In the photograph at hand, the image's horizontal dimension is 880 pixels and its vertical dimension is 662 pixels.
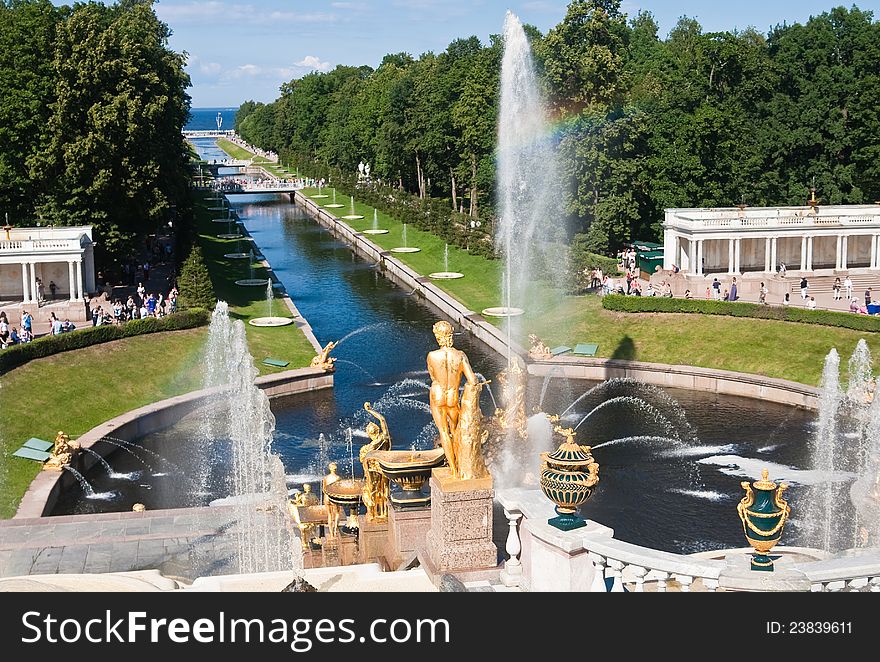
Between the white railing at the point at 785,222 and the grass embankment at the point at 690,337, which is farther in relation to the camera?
the white railing at the point at 785,222

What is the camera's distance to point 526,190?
69.2m

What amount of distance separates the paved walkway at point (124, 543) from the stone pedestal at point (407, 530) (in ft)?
18.3

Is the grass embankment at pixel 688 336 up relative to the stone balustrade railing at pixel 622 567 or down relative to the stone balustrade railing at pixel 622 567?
down

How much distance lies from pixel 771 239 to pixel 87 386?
3805 cm

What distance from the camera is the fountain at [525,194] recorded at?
5828cm

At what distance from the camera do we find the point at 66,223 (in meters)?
57.7

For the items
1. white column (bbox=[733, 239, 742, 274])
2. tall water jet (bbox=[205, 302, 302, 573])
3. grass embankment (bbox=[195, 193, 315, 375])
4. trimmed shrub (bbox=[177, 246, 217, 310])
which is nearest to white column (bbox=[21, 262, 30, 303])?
trimmed shrub (bbox=[177, 246, 217, 310])

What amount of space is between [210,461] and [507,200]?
111 feet

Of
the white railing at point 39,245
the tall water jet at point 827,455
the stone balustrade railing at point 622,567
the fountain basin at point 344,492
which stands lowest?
the tall water jet at point 827,455

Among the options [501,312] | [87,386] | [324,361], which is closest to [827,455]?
[324,361]

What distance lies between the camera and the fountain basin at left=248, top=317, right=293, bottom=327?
53.7 meters

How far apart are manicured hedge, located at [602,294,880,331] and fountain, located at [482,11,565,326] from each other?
5.83 m

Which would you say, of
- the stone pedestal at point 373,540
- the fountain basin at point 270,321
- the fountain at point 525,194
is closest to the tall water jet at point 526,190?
the fountain at point 525,194

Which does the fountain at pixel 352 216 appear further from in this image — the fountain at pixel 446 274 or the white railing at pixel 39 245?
the white railing at pixel 39 245
